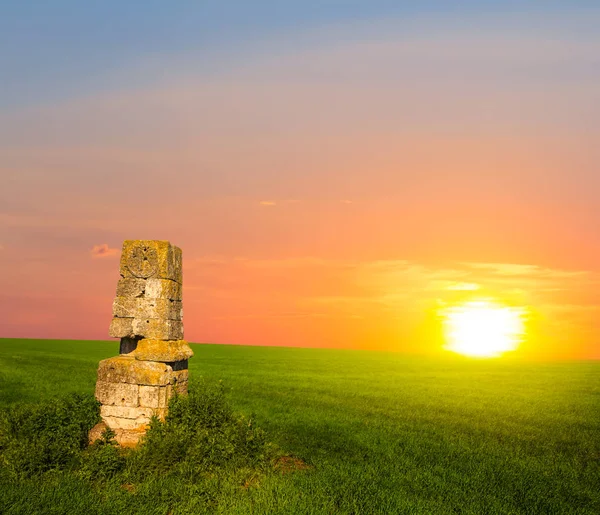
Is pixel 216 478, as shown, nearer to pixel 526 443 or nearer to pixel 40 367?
pixel 526 443

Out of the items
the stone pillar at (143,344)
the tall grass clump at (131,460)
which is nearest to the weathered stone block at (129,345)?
the stone pillar at (143,344)

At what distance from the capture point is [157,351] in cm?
1252

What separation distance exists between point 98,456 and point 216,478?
2.58 meters

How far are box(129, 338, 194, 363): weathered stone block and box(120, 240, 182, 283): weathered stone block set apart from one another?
1.61 metres

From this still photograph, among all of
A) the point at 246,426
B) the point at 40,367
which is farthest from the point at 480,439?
the point at 40,367

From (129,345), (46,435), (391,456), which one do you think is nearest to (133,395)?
(129,345)

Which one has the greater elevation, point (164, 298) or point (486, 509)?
point (164, 298)

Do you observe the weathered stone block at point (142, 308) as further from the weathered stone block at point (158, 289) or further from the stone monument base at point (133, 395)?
the stone monument base at point (133, 395)

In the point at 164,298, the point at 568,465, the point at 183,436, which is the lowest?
the point at 568,465

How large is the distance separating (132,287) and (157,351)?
176cm

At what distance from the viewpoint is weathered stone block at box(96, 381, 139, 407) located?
12.3m

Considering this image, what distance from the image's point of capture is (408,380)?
1437 inches

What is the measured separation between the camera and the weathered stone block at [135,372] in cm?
1227

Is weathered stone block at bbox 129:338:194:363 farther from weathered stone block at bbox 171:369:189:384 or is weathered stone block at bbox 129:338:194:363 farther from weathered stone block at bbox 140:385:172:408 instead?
weathered stone block at bbox 140:385:172:408
